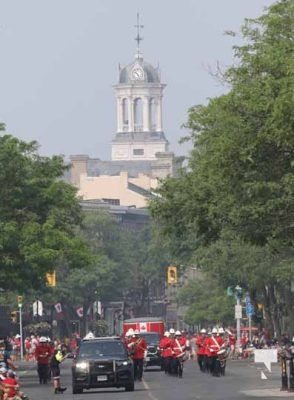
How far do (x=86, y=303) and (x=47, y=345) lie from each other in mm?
101212

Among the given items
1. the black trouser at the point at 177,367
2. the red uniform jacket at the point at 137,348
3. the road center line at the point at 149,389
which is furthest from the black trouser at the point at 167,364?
the road center line at the point at 149,389

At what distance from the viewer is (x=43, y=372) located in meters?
68.6

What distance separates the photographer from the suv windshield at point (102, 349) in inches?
2270

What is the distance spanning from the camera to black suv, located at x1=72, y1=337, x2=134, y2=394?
187 feet

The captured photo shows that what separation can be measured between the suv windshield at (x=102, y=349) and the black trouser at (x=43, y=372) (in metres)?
9.84

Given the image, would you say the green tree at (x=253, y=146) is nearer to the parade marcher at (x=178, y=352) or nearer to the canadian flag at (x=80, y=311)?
the parade marcher at (x=178, y=352)

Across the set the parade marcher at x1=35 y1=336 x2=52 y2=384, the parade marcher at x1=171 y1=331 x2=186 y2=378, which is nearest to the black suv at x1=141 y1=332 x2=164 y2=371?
the parade marcher at x1=171 y1=331 x2=186 y2=378

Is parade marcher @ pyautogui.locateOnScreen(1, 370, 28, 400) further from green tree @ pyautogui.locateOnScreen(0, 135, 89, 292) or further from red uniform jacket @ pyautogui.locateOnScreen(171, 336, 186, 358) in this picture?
green tree @ pyautogui.locateOnScreen(0, 135, 89, 292)

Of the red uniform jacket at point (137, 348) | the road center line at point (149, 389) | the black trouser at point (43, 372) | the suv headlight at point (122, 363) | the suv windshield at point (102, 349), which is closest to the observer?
the road center line at point (149, 389)

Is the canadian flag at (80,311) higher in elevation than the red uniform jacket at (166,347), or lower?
higher

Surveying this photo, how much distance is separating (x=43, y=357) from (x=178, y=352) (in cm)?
531

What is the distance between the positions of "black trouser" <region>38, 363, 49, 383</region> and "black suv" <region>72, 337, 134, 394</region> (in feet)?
33.7

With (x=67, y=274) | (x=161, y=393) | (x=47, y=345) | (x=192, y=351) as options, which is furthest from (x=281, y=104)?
(x=67, y=274)

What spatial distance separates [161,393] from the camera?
181 ft
